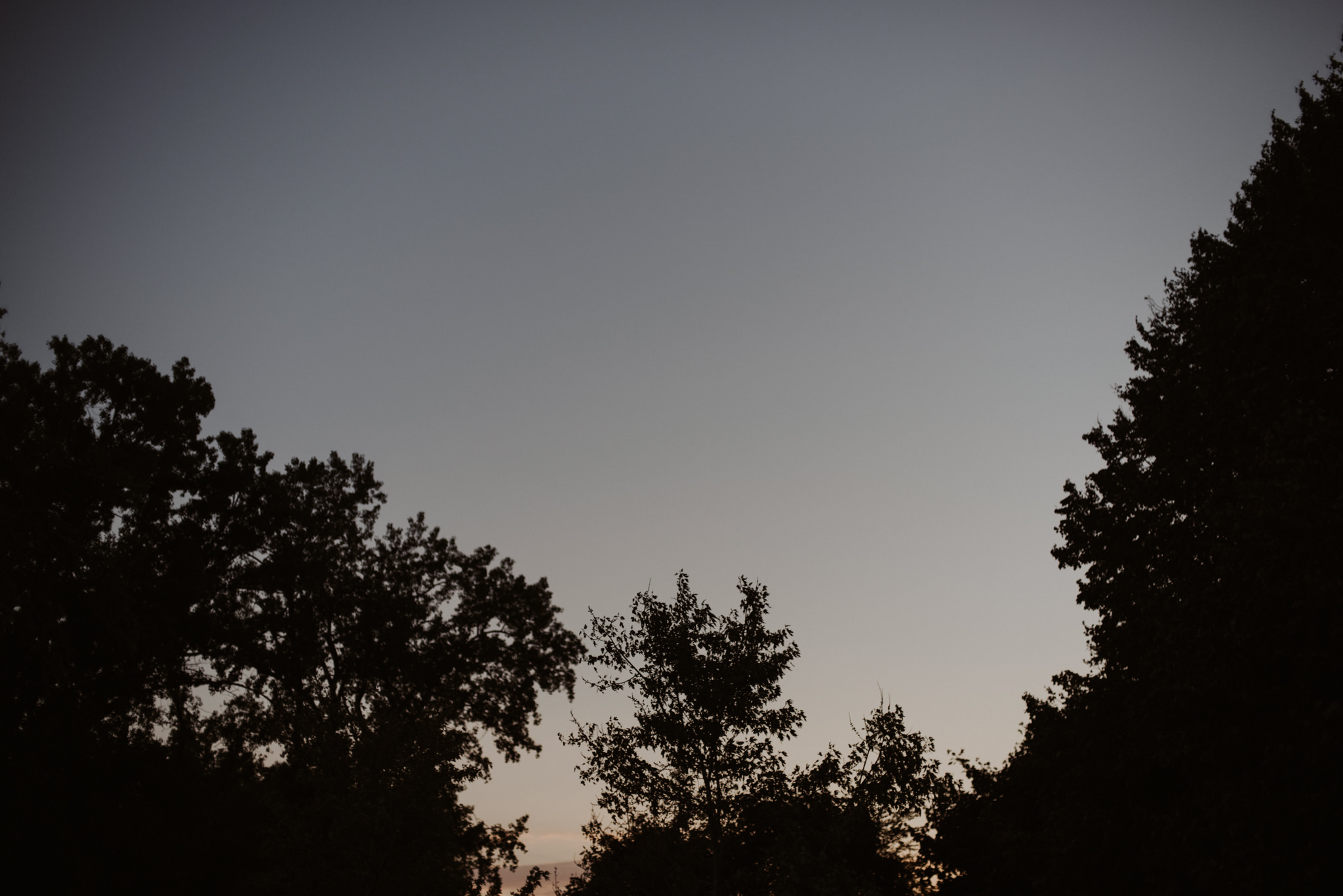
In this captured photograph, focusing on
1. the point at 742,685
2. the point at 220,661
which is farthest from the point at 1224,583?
the point at 220,661

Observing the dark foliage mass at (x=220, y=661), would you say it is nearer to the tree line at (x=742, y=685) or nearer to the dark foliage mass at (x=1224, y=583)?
the tree line at (x=742, y=685)

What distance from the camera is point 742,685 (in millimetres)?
19906

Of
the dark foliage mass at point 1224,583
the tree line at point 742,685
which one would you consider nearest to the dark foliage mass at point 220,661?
the tree line at point 742,685

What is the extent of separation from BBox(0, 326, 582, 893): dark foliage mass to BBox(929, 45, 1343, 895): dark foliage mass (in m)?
15.4

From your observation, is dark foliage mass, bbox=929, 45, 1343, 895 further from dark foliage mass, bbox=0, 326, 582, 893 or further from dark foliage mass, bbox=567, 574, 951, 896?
dark foliage mass, bbox=0, 326, 582, 893

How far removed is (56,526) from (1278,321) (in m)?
32.4

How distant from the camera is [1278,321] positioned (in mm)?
16562

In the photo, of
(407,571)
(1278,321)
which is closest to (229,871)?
(407,571)

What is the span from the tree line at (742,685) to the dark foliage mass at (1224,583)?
2.6 inches

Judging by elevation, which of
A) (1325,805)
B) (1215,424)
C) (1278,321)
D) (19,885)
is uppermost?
(1278,321)

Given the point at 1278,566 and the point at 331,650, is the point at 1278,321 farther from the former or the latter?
the point at 331,650

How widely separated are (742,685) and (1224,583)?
10391 mm

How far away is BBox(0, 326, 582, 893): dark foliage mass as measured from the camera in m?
19.8

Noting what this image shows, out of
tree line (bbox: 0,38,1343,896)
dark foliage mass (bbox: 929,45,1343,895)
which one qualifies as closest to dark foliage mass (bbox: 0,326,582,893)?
tree line (bbox: 0,38,1343,896)
